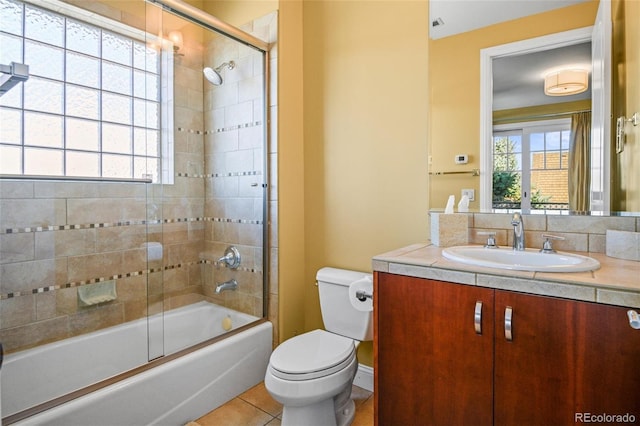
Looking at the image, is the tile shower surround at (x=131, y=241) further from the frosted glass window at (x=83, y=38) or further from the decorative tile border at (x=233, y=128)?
the frosted glass window at (x=83, y=38)

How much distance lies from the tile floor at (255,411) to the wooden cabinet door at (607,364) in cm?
109


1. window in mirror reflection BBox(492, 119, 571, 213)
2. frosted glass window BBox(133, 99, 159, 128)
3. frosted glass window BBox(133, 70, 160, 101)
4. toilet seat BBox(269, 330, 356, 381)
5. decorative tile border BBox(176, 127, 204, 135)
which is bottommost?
toilet seat BBox(269, 330, 356, 381)

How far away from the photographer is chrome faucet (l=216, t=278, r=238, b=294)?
2.37 metres

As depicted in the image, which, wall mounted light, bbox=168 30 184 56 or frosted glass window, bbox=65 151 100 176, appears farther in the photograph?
wall mounted light, bbox=168 30 184 56

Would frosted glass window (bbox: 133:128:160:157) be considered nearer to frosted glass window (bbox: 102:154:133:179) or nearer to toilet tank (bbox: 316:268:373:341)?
frosted glass window (bbox: 102:154:133:179)

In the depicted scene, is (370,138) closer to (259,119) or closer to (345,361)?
(259,119)

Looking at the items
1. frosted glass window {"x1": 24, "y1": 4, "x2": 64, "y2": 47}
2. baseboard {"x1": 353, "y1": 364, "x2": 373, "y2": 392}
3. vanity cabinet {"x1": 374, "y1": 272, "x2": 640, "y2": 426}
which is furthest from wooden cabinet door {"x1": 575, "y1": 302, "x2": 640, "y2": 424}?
frosted glass window {"x1": 24, "y1": 4, "x2": 64, "y2": 47}

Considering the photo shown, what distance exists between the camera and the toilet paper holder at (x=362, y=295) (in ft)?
5.97

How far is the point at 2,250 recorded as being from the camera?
1743mm

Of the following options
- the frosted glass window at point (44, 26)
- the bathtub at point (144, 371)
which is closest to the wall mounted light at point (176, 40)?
the frosted glass window at point (44, 26)

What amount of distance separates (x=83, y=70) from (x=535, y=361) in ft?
8.40

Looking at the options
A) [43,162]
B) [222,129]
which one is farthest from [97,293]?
[222,129]

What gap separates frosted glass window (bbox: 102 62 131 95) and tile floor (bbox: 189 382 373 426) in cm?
194

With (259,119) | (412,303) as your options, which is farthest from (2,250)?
(412,303)
